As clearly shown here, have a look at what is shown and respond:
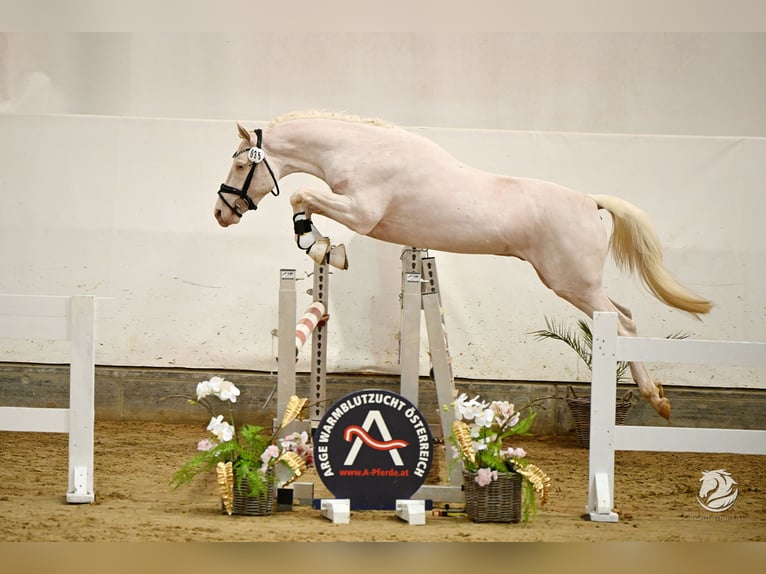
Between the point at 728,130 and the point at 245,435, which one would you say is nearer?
the point at 245,435

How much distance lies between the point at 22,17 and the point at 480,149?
9.82 ft

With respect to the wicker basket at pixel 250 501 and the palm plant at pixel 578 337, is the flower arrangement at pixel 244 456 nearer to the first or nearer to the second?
the wicker basket at pixel 250 501

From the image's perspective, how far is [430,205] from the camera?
394 centimetres

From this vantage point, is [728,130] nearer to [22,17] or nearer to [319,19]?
[319,19]

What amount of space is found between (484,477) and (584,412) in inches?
92.3

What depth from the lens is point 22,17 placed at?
566 cm

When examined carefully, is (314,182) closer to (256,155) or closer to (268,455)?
(256,155)

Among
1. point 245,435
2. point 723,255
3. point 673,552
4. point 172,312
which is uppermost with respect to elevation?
point 723,255

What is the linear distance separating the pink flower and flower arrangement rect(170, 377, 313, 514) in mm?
680

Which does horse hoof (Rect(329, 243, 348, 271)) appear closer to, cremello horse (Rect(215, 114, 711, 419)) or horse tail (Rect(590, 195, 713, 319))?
cremello horse (Rect(215, 114, 711, 419))

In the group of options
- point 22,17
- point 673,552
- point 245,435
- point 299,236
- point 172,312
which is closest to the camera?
point 673,552

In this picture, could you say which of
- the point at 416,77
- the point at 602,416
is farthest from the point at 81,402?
the point at 416,77

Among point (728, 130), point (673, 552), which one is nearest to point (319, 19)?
point (728, 130)

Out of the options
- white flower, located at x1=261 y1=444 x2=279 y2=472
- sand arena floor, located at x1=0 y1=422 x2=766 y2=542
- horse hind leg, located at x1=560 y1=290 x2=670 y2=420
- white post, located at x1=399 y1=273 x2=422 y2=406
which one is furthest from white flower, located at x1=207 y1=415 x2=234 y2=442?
horse hind leg, located at x1=560 y1=290 x2=670 y2=420
